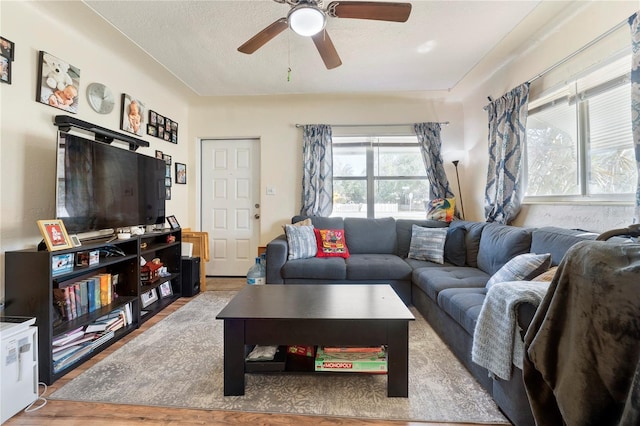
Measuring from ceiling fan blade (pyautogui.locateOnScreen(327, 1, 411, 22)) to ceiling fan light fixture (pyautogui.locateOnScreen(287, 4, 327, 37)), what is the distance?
0.43 feet

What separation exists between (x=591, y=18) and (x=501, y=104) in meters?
0.86

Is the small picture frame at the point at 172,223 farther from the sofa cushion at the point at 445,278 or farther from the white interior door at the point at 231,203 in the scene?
the sofa cushion at the point at 445,278

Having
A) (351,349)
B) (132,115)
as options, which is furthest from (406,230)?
(132,115)

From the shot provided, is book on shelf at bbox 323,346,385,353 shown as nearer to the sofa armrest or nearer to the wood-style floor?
the wood-style floor

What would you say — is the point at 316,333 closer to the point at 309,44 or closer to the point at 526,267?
the point at 526,267

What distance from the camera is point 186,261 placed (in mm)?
3023

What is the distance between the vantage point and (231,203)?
3.88 meters

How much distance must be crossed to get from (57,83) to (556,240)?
3.71 metres

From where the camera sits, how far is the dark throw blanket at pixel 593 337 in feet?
1.64

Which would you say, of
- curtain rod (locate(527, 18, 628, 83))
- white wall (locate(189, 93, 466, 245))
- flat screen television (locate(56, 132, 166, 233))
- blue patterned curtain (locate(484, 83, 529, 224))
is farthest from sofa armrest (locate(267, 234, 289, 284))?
curtain rod (locate(527, 18, 628, 83))

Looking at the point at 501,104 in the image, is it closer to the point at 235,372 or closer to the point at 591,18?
the point at 591,18

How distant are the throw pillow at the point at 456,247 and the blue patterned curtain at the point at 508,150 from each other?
355 mm

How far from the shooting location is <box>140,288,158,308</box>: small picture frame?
2.54m

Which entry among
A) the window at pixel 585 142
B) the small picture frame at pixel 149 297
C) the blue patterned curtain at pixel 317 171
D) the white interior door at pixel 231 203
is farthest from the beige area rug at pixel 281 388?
the blue patterned curtain at pixel 317 171
